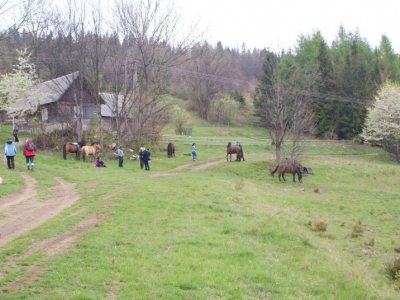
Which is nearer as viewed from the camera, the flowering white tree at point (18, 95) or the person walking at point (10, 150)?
the person walking at point (10, 150)

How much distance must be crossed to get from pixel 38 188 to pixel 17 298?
494 inches

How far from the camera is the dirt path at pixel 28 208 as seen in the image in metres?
11.1

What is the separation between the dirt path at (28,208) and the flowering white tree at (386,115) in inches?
1634

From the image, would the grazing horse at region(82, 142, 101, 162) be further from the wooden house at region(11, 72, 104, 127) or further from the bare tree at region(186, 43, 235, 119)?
the bare tree at region(186, 43, 235, 119)

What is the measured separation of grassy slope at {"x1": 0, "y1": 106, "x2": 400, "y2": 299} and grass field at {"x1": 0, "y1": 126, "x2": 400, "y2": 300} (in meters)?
0.03

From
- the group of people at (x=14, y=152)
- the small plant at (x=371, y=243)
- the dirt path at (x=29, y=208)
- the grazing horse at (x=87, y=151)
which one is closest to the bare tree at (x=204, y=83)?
the grazing horse at (x=87, y=151)

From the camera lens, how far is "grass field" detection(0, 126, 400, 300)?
7484mm

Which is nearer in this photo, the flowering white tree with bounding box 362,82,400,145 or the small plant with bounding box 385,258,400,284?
the small plant with bounding box 385,258,400,284

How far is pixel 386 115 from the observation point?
165ft

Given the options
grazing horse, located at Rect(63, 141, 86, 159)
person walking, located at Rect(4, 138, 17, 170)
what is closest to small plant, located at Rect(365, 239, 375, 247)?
person walking, located at Rect(4, 138, 17, 170)

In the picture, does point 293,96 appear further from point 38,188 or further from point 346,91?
point 346,91

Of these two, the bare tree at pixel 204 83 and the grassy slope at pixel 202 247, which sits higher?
the bare tree at pixel 204 83

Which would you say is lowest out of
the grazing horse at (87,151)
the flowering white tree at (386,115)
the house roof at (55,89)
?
the grazing horse at (87,151)

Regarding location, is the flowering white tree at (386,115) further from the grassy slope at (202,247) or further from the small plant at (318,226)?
the small plant at (318,226)
